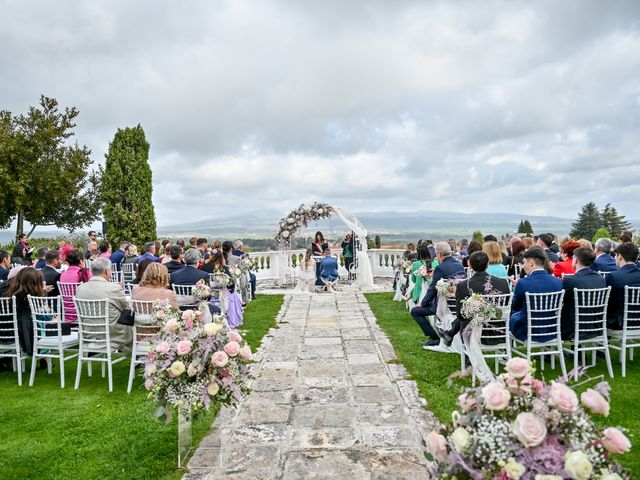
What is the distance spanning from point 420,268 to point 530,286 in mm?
2416

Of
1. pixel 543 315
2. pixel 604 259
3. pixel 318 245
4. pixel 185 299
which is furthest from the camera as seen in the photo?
pixel 318 245

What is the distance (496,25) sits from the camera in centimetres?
1127

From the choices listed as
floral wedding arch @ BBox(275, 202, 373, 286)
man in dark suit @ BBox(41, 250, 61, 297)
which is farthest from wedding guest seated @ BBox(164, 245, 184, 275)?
floral wedding arch @ BBox(275, 202, 373, 286)

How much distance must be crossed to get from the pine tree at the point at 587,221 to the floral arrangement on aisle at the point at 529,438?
30.1 metres

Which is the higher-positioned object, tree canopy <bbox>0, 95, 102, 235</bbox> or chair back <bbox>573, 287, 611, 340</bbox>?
tree canopy <bbox>0, 95, 102, 235</bbox>

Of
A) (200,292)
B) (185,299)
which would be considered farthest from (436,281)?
(185,299)

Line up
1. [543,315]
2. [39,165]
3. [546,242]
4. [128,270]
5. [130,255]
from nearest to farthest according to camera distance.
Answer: [543,315] < [546,242] < [128,270] < [130,255] < [39,165]

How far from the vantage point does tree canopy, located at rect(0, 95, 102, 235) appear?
1973 cm

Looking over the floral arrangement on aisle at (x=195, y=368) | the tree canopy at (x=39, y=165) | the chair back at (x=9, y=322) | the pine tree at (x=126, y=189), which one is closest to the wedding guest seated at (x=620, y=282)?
the floral arrangement on aisle at (x=195, y=368)

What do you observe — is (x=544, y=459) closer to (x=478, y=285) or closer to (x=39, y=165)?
(x=478, y=285)

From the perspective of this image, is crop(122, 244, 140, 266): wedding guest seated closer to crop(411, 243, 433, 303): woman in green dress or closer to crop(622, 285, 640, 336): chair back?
crop(411, 243, 433, 303): woman in green dress

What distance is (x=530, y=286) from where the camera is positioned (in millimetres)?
5039

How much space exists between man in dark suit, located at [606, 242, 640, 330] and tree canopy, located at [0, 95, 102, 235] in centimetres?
2146

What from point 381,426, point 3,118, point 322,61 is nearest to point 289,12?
point 322,61
